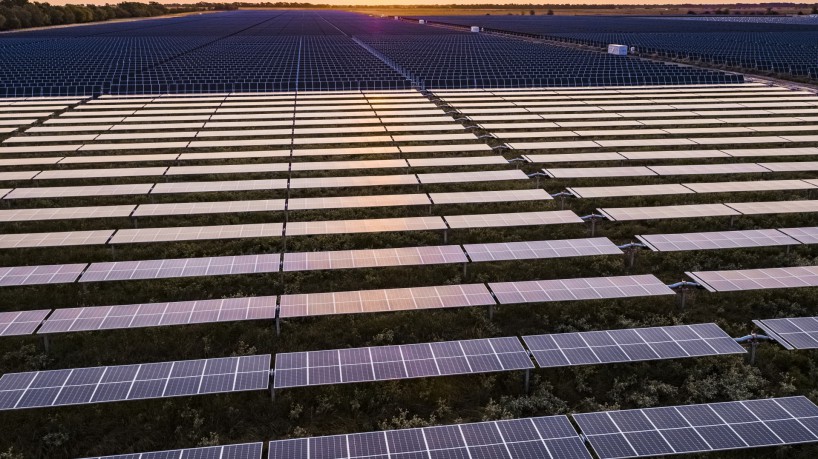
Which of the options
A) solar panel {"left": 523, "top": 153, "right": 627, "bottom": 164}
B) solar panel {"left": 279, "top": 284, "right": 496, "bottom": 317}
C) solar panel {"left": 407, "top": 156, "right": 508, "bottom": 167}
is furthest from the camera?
solar panel {"left": 407, "top": 156, "right": 508, "bottom": 167}

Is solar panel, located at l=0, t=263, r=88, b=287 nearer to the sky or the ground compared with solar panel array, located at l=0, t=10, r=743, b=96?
nearer to the ground

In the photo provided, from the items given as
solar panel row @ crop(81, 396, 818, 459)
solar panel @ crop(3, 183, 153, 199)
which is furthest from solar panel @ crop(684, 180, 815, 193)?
solar panel @ crop(3, 183, 153, 199)

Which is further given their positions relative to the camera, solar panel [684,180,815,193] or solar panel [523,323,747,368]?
solar panel [684,180,815,193]

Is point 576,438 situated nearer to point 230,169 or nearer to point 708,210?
point 708,210

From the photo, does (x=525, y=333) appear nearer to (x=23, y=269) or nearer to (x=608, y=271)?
(x=608, y=271)

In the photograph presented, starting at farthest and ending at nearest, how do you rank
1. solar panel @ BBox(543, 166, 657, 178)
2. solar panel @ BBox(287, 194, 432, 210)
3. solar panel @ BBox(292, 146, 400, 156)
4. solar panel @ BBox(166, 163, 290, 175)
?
solar panel @ BBox(292, 146, 400, 156) < solar panel @ BBox(166, 163, 290, 175) < solar panel @ BBox(543, 166, 657, 178) < solar panel @ BBox(287, 194, 432, 210)

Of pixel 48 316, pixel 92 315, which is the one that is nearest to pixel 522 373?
pixel 92 315

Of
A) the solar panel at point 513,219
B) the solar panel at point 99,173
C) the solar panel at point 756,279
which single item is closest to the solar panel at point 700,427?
the solar panel at point 756,279

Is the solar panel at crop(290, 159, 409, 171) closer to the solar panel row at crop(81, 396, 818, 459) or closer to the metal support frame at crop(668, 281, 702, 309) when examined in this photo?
the metal support frame at crop(668, 281, 702, 309)
